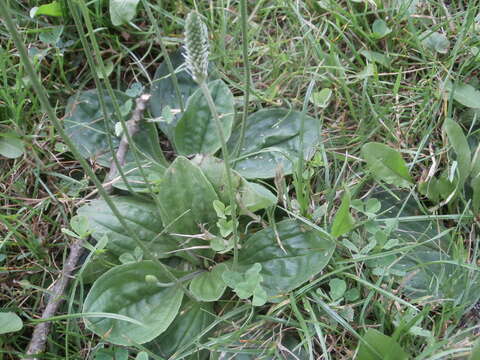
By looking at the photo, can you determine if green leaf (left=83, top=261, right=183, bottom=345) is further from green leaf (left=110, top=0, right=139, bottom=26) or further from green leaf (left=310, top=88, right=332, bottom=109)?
green leaf (left=110, top=0, right=139, bottom=26)

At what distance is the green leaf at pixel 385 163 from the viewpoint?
2.11 meters

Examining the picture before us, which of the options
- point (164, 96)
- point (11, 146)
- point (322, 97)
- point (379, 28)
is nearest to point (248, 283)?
point (322, 97)

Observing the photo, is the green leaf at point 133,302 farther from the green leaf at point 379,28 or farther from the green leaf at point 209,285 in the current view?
the green leaf at point 379,28

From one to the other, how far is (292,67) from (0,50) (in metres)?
1.39

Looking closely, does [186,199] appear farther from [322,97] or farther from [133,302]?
[322,97]

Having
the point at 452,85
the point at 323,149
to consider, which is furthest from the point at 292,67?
the point at 452,85

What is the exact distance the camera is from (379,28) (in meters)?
2.57

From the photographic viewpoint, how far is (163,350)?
1.95m

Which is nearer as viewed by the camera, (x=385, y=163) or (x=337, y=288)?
(x=337, y=288)

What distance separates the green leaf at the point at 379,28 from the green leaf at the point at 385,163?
725 millimetres

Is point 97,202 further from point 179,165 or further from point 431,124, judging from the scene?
point 431,124

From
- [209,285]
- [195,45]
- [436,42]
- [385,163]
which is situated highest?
[195,45]

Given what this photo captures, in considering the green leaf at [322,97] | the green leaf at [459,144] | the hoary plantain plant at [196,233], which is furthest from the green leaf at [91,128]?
the green leaf at [459,144]

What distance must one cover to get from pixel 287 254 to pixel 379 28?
128 centimetres
